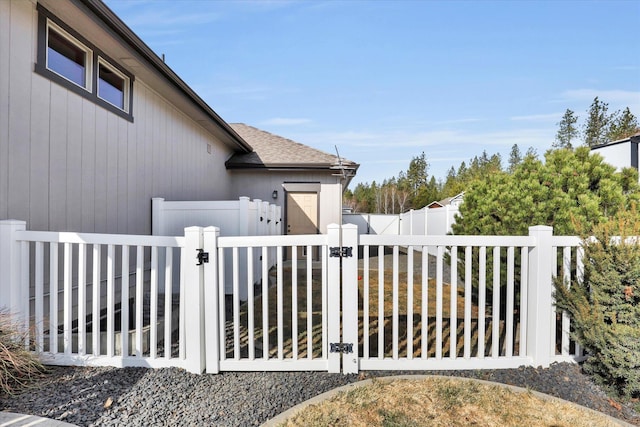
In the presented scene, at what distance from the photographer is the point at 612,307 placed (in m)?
2.64

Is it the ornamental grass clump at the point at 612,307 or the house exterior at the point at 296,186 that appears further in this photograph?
the house exterior at the point at 296,186

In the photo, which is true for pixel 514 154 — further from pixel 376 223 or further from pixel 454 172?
pixel 376 223

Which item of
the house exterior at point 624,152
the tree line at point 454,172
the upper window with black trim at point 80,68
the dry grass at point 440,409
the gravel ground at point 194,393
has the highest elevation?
the tree line at point 454,172

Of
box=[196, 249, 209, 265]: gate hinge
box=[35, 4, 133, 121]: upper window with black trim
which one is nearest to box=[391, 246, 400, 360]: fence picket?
box=[196, 249, 209, 265]: gate hinge

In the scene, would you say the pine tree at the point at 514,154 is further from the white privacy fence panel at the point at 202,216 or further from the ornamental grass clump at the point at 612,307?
the ornamental grass clump at the point at 612,307

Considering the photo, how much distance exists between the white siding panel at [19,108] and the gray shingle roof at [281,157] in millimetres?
6582

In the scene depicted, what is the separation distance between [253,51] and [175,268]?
6.71 metres

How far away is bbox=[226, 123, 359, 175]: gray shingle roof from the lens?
9914mm

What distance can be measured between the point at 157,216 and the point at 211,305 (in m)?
3.44

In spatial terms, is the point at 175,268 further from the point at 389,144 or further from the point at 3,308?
the point at 389,144

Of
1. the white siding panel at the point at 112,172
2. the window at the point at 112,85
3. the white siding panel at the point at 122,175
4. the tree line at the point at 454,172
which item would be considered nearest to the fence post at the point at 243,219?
the white siding panel at the point at 122,175

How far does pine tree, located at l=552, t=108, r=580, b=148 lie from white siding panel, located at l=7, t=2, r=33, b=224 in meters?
34.4

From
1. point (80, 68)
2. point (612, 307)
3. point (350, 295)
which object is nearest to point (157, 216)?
point (80, 68)

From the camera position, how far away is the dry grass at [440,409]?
7.12 feet
